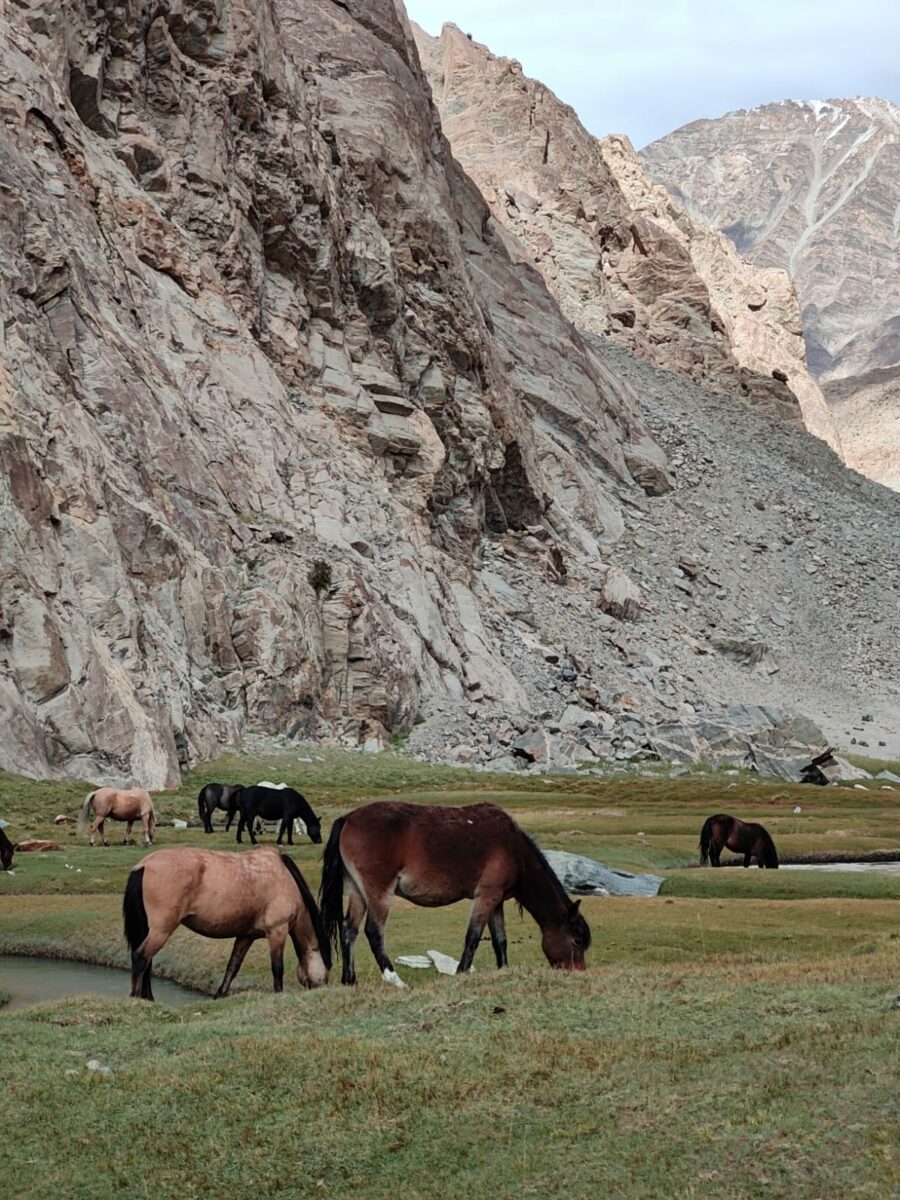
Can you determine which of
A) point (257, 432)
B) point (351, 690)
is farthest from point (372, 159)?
point (351, 690)

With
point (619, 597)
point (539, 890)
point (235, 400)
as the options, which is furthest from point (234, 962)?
point (619, 597)

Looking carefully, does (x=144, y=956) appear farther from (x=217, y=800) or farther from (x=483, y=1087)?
(x=217, y=800)

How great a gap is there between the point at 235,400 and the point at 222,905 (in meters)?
69.7

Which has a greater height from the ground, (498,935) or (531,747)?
(498,935)

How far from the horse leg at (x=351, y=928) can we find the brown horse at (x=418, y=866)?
0.01 m

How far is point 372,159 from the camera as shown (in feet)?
383

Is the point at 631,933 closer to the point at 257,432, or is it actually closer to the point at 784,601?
the point at 257,432

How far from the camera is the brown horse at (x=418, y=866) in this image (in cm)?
1822

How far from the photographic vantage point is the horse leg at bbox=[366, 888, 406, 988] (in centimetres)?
1795

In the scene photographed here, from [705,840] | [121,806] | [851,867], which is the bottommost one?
[851,867]

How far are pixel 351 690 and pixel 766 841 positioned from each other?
127 feet

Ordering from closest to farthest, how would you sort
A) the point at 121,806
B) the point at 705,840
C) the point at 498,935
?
1. the point at 498,935
2. the point at 121,806
3. the point at 705,840

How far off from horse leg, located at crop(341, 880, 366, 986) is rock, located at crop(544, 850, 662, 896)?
15.5 meters

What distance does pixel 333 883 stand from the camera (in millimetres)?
18547
